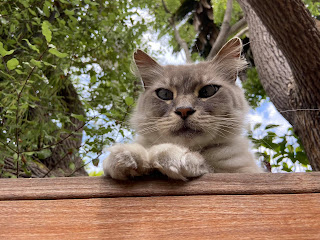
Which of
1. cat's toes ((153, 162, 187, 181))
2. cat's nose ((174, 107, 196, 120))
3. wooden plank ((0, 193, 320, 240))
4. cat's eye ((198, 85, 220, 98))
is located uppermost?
cat's eye ((198, 85, 220, 98))

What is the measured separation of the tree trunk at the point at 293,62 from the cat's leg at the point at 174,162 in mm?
741

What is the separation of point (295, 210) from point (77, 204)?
0.53 metres

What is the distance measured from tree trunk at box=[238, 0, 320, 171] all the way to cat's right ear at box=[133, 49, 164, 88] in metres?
0.47

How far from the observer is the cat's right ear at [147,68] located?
1.47 m

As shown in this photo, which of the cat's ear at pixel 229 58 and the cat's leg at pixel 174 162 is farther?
the cat's ear at pixel 229 58

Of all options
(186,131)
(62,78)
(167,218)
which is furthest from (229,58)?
(62,78)

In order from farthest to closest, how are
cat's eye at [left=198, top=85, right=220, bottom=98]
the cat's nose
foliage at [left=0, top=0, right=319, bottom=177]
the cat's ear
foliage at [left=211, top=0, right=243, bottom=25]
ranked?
foliage at [left=211, top=0, right=243, bottom=25] < foliage at [left=0, top=0, right=319, bottom=177] < the cat's ear < cat's eye at [left=198, top=85, right=220, bottom=98] < the cat's nose

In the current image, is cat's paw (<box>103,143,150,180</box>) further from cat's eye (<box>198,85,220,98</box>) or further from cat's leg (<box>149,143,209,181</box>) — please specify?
cat's eye (<box>198,85,220,98</box>)

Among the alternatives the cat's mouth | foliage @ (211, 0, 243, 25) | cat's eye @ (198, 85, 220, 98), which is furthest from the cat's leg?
foliage @ (211, 0, 243, 25)

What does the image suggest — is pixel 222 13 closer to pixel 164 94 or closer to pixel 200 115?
pixel 164 94

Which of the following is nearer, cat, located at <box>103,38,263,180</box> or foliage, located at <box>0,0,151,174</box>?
cat, located at <box>103,38,263,180</box>

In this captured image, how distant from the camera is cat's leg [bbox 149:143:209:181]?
83cm

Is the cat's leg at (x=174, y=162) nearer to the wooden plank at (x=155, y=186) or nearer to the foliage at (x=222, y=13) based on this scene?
the wooden plank at (x=155, y=186)

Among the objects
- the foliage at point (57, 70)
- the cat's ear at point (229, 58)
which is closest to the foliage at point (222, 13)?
the foliage at point (57, 70)
